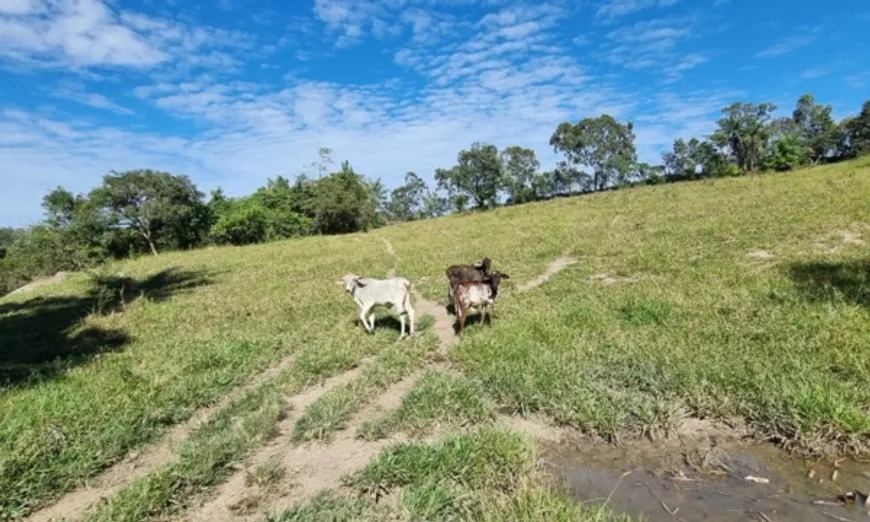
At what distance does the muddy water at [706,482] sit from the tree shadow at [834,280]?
626 centimetres

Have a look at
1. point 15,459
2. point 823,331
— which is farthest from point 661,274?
point 15,459

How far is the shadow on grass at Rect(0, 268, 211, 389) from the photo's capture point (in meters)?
10.5

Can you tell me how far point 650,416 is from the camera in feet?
20.4

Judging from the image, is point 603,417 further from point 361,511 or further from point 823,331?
point 823,331

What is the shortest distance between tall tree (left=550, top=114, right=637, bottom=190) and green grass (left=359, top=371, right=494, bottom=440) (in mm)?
90549

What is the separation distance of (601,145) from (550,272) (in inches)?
3207

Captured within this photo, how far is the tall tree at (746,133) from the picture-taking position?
3290 inches

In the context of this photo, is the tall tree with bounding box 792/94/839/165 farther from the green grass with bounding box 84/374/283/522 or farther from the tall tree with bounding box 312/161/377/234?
the green grass with bounding box 84/374/283/522

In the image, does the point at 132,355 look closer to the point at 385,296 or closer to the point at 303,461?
the point at 385,296

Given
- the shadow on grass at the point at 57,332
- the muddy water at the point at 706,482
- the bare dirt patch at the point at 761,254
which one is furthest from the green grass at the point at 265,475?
the bare dirt patch at the point at 761,254

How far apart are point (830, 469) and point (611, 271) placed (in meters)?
11.7

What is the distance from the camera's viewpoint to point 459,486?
16.8 ft

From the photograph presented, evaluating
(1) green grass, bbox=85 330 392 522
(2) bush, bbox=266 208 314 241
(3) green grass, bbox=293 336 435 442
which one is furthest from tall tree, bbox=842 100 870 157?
(1) green grass, bbox=85 330 392 522

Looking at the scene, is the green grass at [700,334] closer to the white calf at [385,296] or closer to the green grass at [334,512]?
the white calf at [385,296]
